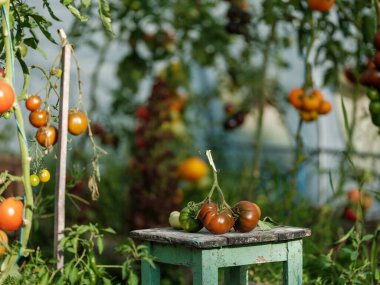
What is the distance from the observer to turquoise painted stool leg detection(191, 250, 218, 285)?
2.19m

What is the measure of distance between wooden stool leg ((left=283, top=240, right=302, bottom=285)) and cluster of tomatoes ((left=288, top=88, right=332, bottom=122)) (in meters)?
1.38

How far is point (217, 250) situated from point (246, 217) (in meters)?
0.16

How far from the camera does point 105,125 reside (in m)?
5.07

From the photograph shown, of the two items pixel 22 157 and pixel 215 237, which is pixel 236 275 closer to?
pixel 215 237

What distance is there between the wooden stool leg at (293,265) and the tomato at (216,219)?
22 centimetres

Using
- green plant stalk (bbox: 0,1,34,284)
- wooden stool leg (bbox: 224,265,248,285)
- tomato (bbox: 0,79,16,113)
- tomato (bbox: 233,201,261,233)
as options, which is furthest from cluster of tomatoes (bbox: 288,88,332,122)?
tomato (bbox: 0,79,16,113)

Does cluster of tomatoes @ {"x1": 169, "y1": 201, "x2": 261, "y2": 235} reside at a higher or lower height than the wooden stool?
higher

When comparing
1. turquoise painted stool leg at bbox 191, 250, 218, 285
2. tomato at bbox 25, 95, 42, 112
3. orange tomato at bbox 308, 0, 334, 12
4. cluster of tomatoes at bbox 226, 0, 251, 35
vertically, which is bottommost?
turquoise painted stool leg at bbox 191, 250, 218, 285

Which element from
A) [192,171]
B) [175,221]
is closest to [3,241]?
[175,221]

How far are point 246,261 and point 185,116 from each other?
160 inches

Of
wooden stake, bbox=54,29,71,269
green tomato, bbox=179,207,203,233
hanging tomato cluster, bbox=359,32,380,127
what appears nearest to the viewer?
green tomato, bbox=179,207,203,233

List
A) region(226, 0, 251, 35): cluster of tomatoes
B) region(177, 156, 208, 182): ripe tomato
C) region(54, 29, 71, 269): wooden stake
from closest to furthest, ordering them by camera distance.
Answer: region(54, 29, 71, 269): wooden stake < region(226, 0, 251, 35): cluster of tomatoes < region(177, 156, 208, 182): ripe tomato

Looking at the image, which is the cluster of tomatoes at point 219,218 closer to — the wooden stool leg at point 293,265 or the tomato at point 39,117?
the wooden stool leg at point 293,265

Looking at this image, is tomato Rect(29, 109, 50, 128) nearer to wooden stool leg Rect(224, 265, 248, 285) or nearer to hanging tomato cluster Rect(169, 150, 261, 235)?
hanging tomato cluster Rect(169, 150, 261, 235)
